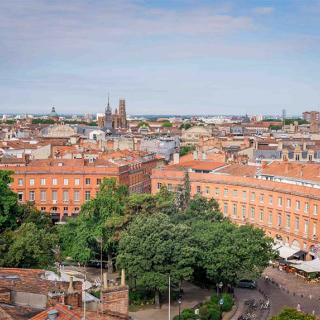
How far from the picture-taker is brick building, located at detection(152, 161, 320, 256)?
217 feet

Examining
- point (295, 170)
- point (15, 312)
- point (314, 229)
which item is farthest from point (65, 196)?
point (15, 312)

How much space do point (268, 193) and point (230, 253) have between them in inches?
973

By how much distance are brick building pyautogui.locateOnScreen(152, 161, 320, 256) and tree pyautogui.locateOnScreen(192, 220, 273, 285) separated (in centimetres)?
1585

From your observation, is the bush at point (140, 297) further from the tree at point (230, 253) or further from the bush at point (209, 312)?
the bush at point (209, 312)

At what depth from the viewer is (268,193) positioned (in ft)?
234

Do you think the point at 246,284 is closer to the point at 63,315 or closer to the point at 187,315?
the point at 187,315

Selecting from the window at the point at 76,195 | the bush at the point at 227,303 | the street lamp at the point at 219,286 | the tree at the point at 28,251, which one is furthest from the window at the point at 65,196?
the bush at the point at 227,303

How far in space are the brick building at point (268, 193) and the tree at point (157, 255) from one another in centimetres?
2358

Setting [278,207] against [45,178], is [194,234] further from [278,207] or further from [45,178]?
[45,178]

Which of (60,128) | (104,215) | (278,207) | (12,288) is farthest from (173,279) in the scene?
(60,128)

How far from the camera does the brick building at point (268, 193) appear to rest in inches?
2601

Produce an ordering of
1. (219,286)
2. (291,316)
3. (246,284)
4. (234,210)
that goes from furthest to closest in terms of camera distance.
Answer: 1. (234,210)
2. (246,284)
3. (219,286)
4. (291,316)

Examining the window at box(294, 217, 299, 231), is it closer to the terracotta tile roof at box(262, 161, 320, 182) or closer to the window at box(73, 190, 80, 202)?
the terracotta tile roof at box(262, 161, 320, 182)

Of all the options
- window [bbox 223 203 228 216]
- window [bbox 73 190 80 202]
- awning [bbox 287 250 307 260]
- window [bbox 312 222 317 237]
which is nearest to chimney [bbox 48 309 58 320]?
awning [bbox 287 250 307 260]
